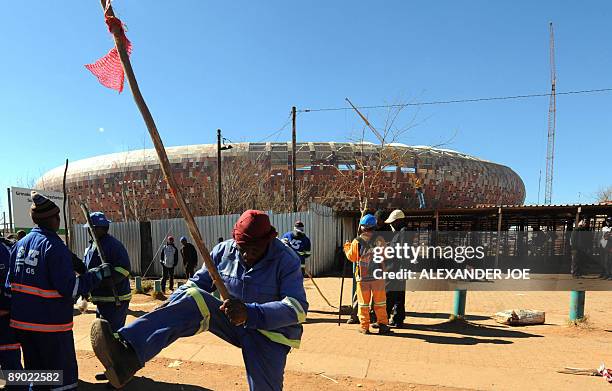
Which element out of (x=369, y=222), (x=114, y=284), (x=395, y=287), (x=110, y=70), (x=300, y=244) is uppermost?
(x=110, y=70)

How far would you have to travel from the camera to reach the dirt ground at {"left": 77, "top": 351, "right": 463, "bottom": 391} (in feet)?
12.4

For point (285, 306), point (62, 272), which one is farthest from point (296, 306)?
point (62, 272)

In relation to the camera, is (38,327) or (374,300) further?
(374,300)

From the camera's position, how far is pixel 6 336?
3.37 meters

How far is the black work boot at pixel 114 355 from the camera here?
1.93 metres

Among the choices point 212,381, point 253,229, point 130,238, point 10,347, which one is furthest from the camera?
point 130,238

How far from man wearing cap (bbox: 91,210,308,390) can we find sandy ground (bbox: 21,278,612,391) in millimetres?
1729

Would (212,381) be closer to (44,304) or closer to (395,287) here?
(44,304)

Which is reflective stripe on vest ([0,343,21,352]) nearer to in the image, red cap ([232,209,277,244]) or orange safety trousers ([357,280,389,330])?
red cap ([232,209,277,244])

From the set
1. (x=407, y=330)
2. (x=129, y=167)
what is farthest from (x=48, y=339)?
(x=129, y=167)

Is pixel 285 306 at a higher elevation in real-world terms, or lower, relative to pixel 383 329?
higher

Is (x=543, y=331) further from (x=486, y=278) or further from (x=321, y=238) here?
(x=321, y=238)

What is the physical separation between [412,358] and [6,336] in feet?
13.6

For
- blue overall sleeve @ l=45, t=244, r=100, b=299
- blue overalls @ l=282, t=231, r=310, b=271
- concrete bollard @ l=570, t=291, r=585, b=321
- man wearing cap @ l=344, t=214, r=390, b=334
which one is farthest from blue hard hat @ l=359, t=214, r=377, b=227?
blue overall sleeve @ l=45, t=244, r=100, b=299
